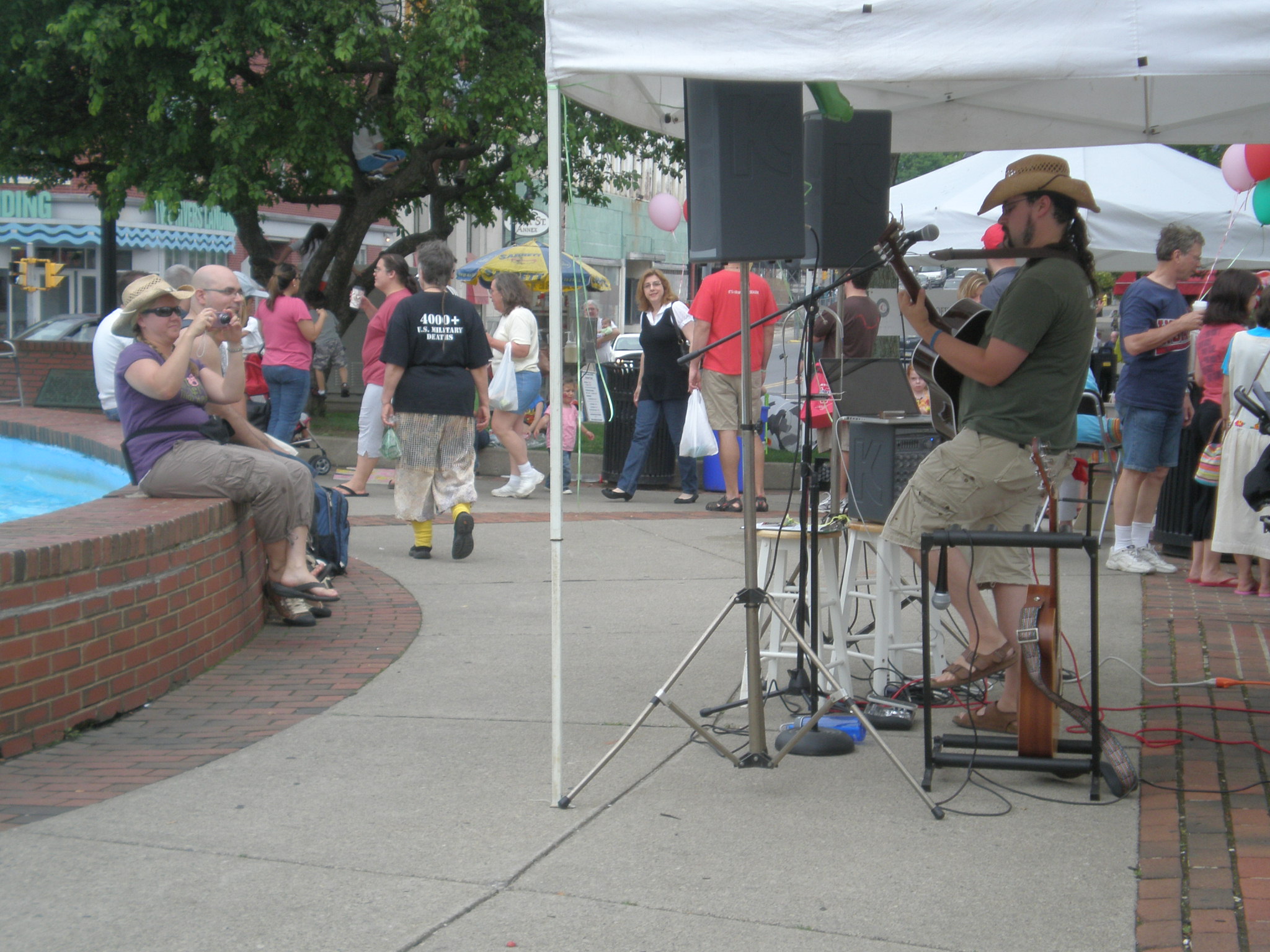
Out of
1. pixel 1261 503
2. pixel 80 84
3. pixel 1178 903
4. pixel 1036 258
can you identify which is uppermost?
pixel 80 84

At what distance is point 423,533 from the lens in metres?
8.49

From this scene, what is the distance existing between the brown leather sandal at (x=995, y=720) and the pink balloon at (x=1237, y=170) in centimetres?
438

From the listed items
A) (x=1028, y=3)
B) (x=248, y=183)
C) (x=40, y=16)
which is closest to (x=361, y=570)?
(x=1028, y=3)

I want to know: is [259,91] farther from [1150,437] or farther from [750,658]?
[750,658]

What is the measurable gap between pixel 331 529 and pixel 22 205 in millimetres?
28945

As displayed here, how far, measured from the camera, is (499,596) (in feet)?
24.5

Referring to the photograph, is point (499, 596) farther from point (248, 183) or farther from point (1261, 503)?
point (248, 183)

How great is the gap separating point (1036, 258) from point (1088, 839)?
1.92 m

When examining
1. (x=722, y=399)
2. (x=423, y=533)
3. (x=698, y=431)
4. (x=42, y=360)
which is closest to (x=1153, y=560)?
(x=722, y=399)

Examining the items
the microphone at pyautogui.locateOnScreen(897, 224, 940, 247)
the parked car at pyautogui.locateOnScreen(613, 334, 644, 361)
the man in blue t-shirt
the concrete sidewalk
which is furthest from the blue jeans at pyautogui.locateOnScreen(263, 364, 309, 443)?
the parked car at pyautogui.locateOnScreen(613, 334, 644, 361)

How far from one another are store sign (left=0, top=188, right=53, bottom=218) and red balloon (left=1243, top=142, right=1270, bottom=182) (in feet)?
101

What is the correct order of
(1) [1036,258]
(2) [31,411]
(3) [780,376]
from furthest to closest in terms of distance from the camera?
1. (2) [31,411]
2. (3) [780,376]
3. (1) [1036,258]

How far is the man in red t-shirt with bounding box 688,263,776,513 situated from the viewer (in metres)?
9.60

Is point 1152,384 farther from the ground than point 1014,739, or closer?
farther from the ground
